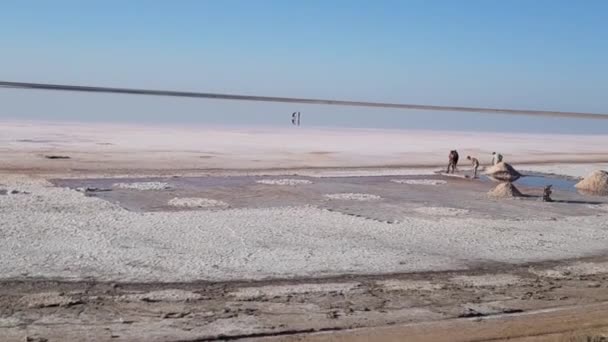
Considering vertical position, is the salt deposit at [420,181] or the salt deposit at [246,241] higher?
the salt deposit at [420,181]

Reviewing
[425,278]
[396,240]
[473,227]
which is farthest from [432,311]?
[473,227]

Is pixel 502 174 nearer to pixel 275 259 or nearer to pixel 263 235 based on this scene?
pixel 263 235

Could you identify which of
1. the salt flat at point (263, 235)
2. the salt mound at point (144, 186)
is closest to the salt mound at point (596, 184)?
the salt flat at point (263, 235)

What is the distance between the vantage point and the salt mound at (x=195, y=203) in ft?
45.1

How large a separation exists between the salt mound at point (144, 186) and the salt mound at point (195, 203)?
1.52 m

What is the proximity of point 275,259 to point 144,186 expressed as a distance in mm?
7151

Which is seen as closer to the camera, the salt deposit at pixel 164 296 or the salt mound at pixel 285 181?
the salt deposit at pixel 164 296

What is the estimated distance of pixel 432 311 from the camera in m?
7.50

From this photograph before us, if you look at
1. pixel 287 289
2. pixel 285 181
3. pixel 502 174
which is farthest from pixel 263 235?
pixel 502 174

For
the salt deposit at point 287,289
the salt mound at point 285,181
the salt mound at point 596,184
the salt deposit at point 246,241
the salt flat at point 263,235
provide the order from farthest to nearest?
the salt mound at point 596,184
the salt mound at point 285,181
the salt flat at point 263,235
the salt deposit at point 246,241
the salt deposit at point 287,289

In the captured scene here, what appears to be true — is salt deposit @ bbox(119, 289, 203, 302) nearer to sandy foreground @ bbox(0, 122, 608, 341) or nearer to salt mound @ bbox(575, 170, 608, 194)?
sandy foreground @ bbox(0, 122, 608, 341)

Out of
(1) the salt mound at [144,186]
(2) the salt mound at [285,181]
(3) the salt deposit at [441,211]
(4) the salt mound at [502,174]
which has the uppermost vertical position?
(4) the salt mound at [502,174]

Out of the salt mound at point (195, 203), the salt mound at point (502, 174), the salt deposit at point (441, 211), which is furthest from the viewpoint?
the salt mound at point (502, 174)

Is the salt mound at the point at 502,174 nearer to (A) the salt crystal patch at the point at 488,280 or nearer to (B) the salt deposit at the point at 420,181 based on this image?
(B) the salt deposit at the point at 420,181
